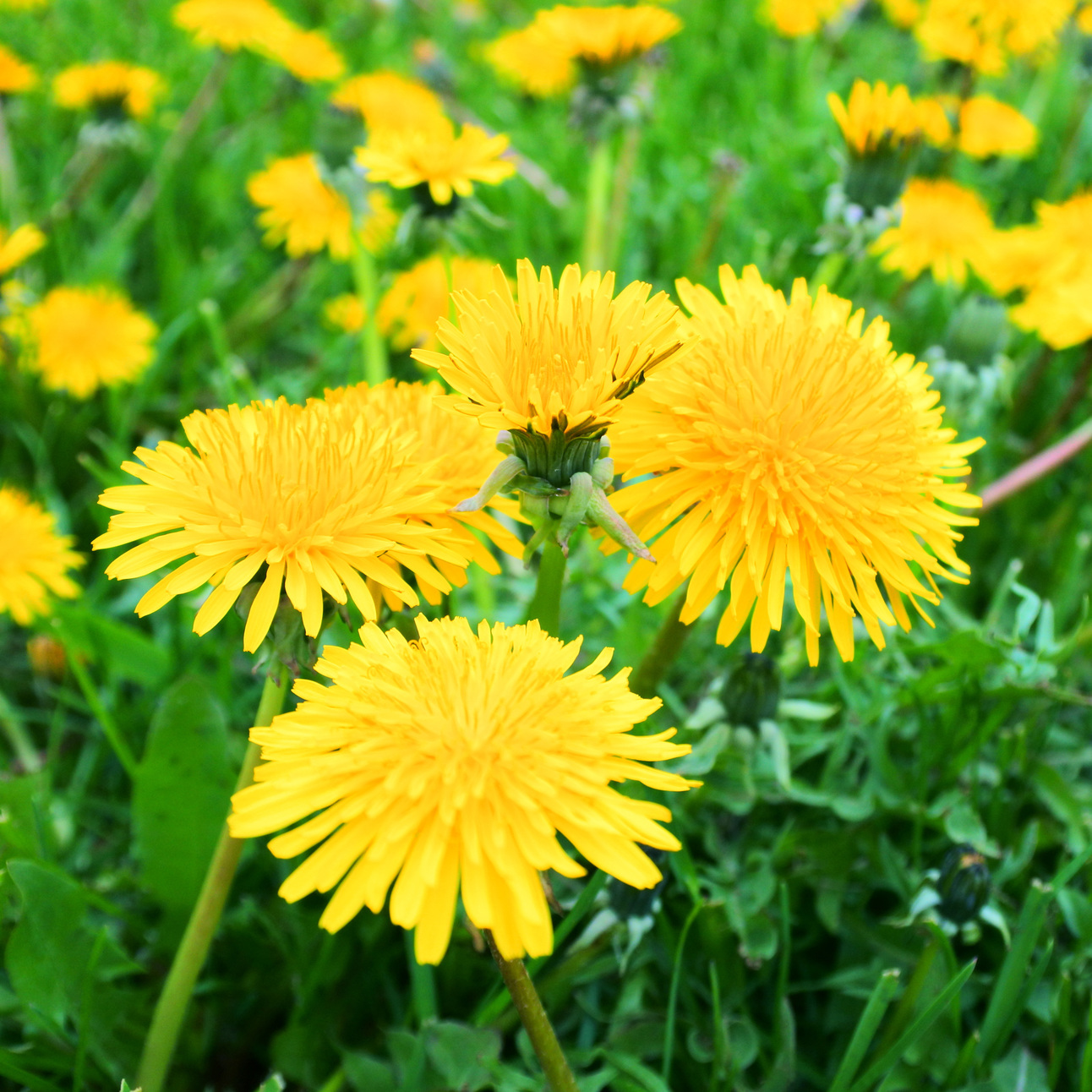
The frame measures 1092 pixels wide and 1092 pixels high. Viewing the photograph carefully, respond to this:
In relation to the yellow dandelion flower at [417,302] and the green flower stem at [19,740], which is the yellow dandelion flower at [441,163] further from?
the green flower stem at [19,740]

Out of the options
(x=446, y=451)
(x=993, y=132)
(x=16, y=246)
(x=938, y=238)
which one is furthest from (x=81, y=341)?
(x=993, y=132)

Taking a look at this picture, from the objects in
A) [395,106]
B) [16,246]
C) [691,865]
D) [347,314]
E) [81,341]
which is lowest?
[691,865]

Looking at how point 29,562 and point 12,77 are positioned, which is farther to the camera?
point 12,77

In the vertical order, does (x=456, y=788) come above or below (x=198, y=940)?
above

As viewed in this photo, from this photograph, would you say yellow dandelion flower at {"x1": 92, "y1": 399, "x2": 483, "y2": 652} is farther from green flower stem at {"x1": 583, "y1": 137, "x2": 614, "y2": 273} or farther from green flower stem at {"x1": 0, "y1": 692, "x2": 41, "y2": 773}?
green flower stem at {"x1": 583, "y1": 137, "x2": 614, "y2": 273}

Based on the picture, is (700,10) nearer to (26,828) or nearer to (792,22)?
(792,22)

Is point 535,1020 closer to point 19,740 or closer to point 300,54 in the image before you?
point 19,740

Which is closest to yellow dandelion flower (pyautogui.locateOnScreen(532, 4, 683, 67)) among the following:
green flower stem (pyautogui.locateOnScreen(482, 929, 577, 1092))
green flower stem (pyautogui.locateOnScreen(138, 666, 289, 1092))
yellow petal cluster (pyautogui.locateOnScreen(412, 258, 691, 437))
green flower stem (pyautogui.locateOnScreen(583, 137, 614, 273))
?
green flower stem (pyautogui.locateOnScreen(583, 137, 614, 273))

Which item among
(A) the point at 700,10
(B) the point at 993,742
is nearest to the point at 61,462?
(B) the point at 993,742
